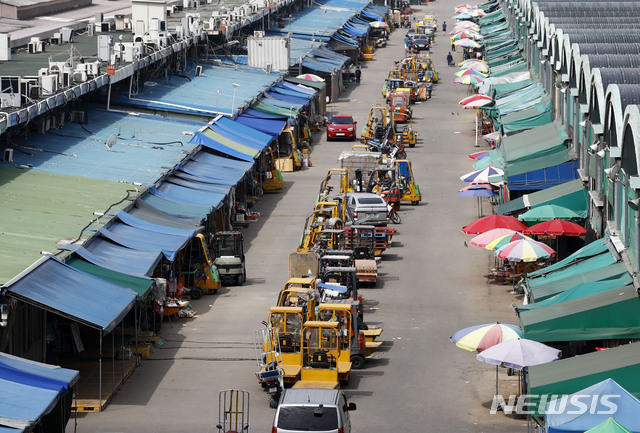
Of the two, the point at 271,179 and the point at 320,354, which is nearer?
the point at 320,354

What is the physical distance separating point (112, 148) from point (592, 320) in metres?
19.5

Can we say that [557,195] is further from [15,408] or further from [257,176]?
[15,408]

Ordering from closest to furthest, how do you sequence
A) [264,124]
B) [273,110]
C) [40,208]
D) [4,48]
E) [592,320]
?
[592,320], [40,208], [4,48], [264,124], [273,110]

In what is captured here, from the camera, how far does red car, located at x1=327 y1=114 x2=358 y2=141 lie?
65188 millimetres

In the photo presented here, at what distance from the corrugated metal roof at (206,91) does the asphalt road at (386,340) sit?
4724 millimetres

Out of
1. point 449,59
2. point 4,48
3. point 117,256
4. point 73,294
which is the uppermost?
point 4,48

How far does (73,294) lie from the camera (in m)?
26.5

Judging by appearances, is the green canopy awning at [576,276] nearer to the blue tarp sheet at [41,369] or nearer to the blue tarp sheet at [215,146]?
the blue tarp sheet at [41,369]

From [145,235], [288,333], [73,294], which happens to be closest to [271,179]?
[145,235]

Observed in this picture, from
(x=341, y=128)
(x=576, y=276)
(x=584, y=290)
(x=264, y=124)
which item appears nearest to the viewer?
(x=584, y=290)

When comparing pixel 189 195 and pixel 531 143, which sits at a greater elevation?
pixel 531 143

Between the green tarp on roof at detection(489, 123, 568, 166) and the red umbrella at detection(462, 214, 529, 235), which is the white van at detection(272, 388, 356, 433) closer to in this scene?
the red umbrella at detection(462, 214, 529, 235)

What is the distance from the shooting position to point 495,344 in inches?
1046

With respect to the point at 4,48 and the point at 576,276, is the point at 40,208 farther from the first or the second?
the point at 4,48
